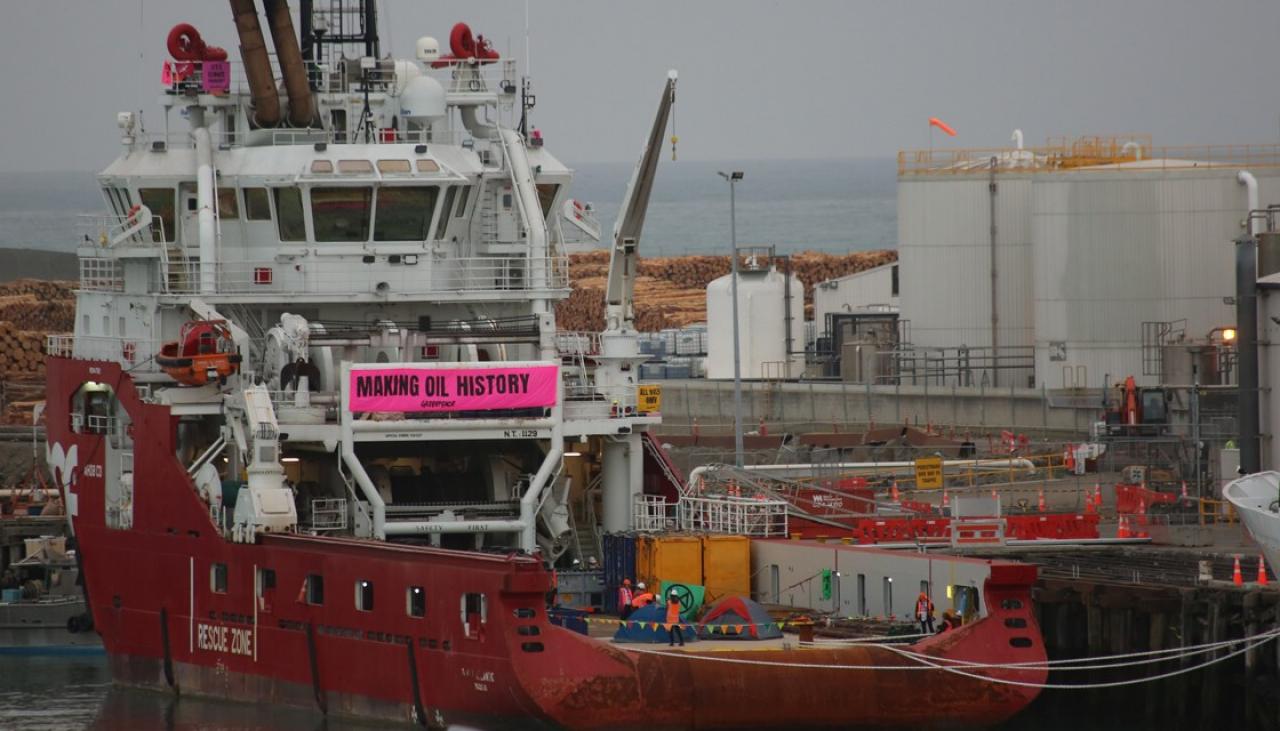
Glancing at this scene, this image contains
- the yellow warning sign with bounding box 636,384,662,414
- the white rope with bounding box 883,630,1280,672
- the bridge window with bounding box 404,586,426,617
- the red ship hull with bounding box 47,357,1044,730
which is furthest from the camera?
the yellow warning sign with bounding box 636,384,662,414

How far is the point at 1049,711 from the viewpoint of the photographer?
122 ft

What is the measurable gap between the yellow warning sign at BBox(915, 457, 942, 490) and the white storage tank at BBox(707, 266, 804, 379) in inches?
1160

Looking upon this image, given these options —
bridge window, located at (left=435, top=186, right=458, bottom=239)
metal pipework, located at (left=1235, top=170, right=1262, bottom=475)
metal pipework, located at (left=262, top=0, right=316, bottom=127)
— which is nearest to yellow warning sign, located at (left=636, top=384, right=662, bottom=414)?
bridge window, located at (left=435, top=186, right=458, bottom=239)

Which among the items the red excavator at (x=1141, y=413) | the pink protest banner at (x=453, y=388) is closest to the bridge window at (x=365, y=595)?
the pink protest banner at (x=453, y=388)

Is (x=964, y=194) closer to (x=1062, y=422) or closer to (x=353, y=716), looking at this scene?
(x=1062, y=422)

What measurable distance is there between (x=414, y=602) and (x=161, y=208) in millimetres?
10124

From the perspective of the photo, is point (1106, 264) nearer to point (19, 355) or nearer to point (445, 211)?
point (445, 211)

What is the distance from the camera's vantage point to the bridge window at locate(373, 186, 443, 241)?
38.8m

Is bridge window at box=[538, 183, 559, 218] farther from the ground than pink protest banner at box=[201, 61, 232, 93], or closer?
closer

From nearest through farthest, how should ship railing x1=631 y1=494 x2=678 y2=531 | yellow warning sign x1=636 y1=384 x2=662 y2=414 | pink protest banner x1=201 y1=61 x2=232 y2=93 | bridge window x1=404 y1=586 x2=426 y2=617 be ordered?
bridge window x1=404 y1=586 x2=426 y2=617 → ship railing x1=631 y1=494 x2=678 y2=531 → yellow warning sign x1=636 y1=384 x2=662 y2=414 → pink protest banner x1=201 y1=61 x2=232 y2=93

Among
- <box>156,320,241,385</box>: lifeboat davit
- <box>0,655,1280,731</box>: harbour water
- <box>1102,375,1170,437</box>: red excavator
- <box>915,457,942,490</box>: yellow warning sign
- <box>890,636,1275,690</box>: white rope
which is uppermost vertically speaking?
<box>156,320,241,385</box>: lifeboat davit

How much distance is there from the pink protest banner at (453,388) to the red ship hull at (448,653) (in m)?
2.26

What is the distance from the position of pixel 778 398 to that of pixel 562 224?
27.5 m

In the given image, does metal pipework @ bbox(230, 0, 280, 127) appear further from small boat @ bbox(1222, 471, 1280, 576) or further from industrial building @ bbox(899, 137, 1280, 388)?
industrial building @ bbox(899, 137, 1280, 388)
